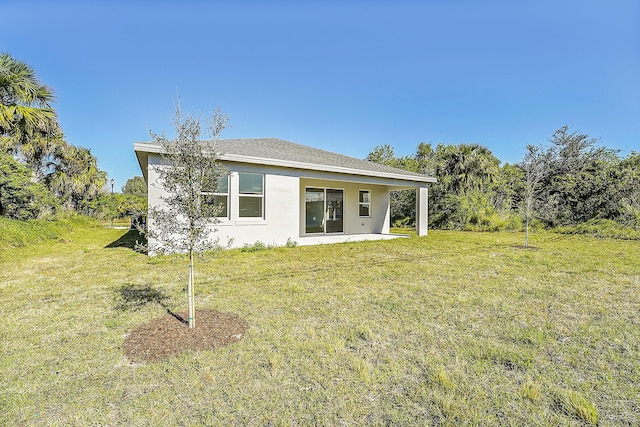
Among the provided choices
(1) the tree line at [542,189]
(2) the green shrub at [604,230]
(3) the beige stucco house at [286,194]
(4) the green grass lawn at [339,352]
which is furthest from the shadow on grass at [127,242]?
(2) the green shrub at [604,230]

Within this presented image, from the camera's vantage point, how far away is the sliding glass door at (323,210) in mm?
12642

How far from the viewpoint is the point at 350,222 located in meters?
13.6

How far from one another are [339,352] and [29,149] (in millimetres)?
22440

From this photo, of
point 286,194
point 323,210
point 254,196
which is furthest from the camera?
point 323,210

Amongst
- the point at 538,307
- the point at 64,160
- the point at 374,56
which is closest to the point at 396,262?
the point at 538,307

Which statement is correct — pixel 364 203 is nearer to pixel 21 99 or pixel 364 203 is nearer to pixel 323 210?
pixel 323 210

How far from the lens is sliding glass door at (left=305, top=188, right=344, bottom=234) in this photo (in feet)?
41.5

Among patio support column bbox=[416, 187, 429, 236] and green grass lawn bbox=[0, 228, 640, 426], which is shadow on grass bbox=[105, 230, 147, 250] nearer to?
green grass lawn bbox=[0, 228, 640, 426]

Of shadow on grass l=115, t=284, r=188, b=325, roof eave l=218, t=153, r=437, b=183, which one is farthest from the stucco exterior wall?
shadow on grass l=115, t=284, r=188, b=325

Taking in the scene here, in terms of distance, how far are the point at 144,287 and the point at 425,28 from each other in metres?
11.5

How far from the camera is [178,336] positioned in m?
3.07

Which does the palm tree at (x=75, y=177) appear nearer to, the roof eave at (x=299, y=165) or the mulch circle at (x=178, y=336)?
the roof eave at (x=299, y=165)

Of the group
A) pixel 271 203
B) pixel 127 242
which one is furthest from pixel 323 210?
pixel 127 242

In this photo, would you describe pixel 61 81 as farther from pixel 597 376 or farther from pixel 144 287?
pixel 597 376
